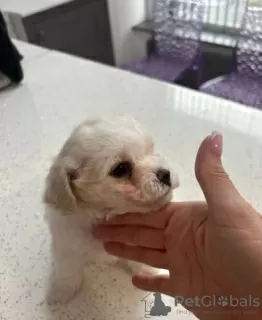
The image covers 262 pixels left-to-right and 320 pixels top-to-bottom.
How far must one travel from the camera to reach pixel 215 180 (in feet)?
2.01

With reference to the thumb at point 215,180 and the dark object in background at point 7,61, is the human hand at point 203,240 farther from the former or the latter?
the dark object in background at point 7,61

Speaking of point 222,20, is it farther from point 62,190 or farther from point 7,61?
point 62,190

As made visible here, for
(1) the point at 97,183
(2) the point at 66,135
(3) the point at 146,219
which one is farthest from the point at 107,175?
(2) the point at 66,135

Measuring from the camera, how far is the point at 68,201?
25.2 inches

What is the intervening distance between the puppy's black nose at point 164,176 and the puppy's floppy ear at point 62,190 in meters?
0.16

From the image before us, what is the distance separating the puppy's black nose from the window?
6.35 feet

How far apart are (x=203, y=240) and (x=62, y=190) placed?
0.28m

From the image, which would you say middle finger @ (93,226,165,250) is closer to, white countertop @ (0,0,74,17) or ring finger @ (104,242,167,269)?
ring finger @ (104,242,167,269)

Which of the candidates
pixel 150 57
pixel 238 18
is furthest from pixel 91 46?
pixel 238 18

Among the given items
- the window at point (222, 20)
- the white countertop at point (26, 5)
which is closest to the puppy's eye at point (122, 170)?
the white countertop at point (26, 5)

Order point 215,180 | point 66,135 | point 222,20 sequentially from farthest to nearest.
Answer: point 222,20 → point 66,135 → point 215,180

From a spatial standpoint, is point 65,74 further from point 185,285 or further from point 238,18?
point 238,18

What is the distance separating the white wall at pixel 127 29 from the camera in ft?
8.45

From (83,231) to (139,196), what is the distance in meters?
0.16
